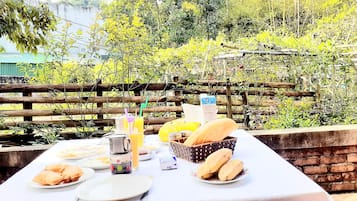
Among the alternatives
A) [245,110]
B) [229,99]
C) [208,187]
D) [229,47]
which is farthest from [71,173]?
[229,47]

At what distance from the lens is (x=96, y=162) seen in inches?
56.2

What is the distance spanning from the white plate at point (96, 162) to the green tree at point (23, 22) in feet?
4.17

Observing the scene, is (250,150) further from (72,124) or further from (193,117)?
(72,124)

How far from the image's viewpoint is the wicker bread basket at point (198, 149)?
4.61 ft

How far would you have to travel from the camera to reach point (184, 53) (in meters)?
3.68

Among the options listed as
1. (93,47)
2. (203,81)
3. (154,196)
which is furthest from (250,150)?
(93,47)

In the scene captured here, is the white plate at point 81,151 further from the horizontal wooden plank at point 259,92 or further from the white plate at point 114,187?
the horizontal wooden plank at point 259,92

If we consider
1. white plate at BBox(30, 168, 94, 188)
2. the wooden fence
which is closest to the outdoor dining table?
white plate at BBox(30, 168, 94, 188)

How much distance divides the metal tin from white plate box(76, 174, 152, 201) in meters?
0.09

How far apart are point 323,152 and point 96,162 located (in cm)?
188

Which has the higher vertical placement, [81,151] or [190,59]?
[190,59]

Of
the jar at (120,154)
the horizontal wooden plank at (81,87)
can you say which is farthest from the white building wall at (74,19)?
the jar at (120,154)

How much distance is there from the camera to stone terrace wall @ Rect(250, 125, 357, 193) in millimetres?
2555

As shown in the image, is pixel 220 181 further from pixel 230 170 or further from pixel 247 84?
pixel 247 84
